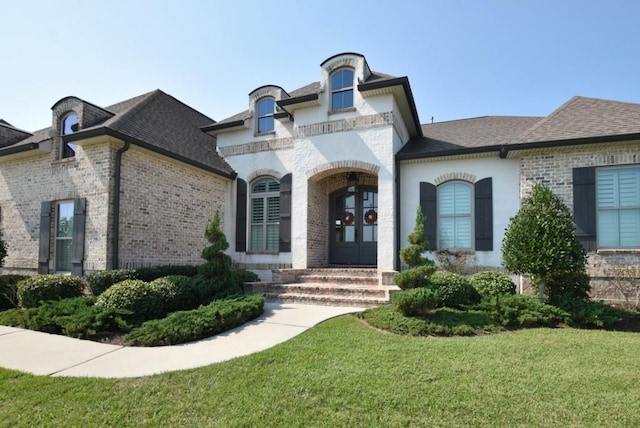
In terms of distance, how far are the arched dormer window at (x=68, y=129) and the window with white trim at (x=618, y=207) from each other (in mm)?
13963

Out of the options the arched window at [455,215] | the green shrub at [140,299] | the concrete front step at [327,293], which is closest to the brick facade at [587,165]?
the arched window at [455,215]

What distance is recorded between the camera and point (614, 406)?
3.17 meters

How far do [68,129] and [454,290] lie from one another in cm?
1125

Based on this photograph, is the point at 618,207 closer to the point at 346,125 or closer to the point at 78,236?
the point at 346,125

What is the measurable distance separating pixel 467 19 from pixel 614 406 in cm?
876

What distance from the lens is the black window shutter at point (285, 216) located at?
1099 centimetres

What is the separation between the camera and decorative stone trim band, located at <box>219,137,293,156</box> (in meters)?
11.6

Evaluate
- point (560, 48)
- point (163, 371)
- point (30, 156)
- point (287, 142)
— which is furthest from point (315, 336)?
point (30, 156)

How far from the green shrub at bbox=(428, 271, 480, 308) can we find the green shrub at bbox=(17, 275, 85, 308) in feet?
27.0

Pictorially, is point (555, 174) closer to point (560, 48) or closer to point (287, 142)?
point (560, 48)

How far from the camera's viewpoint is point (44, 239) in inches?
381

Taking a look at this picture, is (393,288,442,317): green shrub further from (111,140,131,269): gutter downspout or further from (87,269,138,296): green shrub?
(111,140,131,269): gutter downspout

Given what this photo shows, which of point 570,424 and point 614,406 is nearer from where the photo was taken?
point 570,424

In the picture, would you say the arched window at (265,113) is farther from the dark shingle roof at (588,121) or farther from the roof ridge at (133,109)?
the dark shingle roof at (588,121)
